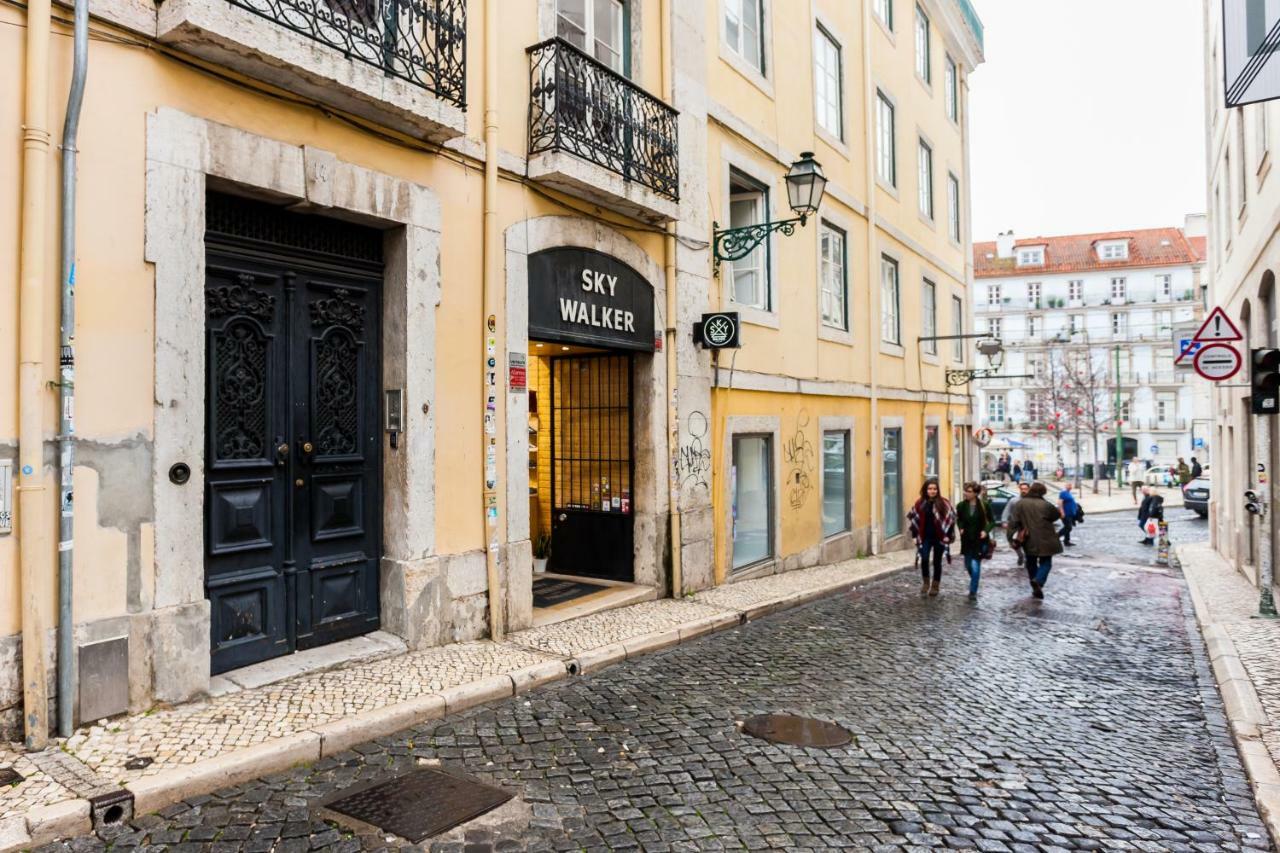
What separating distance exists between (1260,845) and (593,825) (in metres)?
3.07

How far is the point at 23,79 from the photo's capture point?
14.2ft

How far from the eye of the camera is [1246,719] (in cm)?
541

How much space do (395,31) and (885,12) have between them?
516 inches

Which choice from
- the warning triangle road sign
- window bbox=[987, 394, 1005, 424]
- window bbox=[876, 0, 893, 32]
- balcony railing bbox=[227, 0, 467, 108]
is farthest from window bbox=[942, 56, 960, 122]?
window bbox=[987, 394, 1005, 424]

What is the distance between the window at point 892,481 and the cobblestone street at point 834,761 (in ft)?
25.9

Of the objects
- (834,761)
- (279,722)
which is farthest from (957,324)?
(279,722)

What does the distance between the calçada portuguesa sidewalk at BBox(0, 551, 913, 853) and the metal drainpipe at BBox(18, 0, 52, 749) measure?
363 mm

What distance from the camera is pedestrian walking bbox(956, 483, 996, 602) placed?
414 inches

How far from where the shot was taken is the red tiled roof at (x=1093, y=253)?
57.5 meters

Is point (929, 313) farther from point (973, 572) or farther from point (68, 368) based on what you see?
point (68, 368)

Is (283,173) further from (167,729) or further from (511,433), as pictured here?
(167,729)

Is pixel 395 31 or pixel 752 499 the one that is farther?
pixel 752 499

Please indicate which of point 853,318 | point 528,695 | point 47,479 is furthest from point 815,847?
point 853,318

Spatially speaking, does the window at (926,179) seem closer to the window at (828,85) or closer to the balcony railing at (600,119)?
the window at (828,85)
